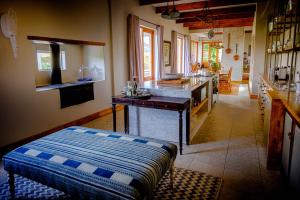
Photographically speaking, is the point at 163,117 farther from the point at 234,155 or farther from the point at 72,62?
the point at 72,62

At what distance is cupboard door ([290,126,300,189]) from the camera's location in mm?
1720

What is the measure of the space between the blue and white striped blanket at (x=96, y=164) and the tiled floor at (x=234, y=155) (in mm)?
818

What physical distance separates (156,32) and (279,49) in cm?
412

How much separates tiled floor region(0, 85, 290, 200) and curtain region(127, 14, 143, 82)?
144 centimetres

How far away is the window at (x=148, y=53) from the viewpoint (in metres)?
6.84

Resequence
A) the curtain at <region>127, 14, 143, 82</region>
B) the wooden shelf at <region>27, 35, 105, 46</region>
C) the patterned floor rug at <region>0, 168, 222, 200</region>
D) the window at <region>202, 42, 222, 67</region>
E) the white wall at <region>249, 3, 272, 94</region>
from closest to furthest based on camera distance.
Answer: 1. the patterned floor rug at <region>0, 168, 222, 200</region>
2. the wooden shelf at <region>27, 35, 105, 46</region>
3. the curtain at <region>127, 14, 143, 82</region>
4. the white wall at <region>249, 3, 272, 94</region>
5. the window at <region>202, 42, 222, 67</region>

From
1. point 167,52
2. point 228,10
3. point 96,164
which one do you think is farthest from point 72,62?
point 228,10

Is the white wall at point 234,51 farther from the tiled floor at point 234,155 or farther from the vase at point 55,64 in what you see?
the vase at point 55,64

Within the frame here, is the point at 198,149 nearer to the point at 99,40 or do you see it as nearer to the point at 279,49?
the point at 279,49

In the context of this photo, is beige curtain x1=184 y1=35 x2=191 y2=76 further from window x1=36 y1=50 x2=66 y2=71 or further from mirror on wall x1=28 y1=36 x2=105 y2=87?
window x1=36 y1=50 x2=66 y2=71

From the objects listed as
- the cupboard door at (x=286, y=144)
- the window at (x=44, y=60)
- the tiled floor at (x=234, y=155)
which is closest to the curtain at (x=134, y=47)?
the tiled floor at (x=234, y=155)

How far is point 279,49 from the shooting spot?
3.90m

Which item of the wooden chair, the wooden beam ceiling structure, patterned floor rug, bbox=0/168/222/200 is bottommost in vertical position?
Answer: patterned floor rug, bbox=0/168/222/200

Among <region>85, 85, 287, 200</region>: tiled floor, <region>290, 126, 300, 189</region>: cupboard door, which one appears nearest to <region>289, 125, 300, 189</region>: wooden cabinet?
<region>290, 126, 300, 189</region>: cupboard door
